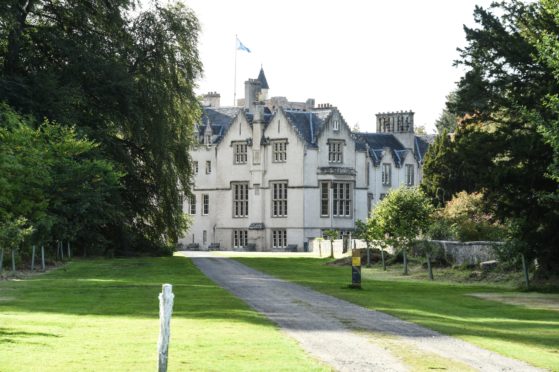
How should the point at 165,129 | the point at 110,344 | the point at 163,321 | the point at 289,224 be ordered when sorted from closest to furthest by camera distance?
1. the point at 163,321
2. the point at 110,344
3. the point at 165,129
4. the point at 289,224

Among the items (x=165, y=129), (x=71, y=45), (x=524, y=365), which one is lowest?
A: (x=524, y=365)

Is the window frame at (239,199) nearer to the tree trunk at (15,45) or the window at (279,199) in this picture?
the window at (279,199)

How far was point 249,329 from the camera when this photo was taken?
21.5 metres

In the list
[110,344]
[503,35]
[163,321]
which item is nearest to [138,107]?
[503,35]

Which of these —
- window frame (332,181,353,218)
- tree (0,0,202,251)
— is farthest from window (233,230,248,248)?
tree (0,0,202,251)

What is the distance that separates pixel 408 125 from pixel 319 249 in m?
37.7

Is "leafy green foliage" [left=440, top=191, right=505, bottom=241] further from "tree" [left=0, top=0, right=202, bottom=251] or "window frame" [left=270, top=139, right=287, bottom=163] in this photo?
"window frame" [left=270, top=139, right=287, bottom=163]

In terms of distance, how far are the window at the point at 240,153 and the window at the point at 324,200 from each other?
7.81 metres

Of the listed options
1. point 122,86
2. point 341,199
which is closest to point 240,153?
point 341,199

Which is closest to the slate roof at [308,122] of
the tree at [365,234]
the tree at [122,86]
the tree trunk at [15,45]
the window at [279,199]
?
the window at [279,199]

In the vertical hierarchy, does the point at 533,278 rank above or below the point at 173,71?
below

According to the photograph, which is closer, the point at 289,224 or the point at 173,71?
the point at 173,71

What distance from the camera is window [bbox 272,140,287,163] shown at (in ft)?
320

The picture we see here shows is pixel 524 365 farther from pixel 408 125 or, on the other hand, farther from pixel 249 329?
pixel 408 125
